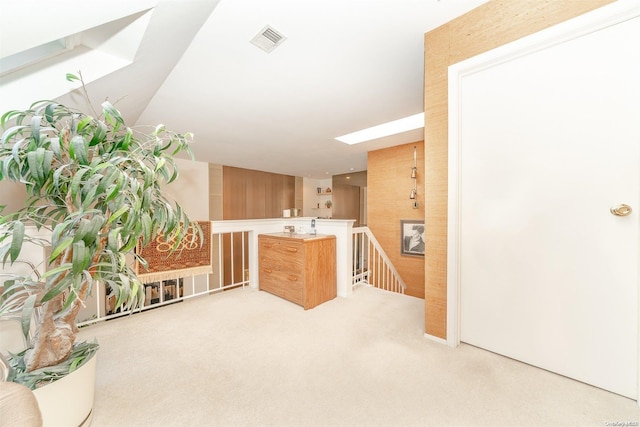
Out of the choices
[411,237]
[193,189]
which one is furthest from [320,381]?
[193,189]

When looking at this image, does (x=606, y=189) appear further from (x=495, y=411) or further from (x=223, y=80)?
(x=223, y=80)

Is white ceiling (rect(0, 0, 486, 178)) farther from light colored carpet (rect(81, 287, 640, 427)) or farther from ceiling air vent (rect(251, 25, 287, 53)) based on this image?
light colored carpet (rect(81, 287, 640, 427))

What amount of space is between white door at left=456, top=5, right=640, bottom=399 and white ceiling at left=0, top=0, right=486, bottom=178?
666 mm

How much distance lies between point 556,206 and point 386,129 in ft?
8.75

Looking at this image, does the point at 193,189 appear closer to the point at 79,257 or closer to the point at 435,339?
the point at 79,257

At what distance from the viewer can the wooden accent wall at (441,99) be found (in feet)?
4.70

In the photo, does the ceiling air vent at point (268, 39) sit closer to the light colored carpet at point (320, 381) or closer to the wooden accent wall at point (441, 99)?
the wooden accent wall at point (441, 99)

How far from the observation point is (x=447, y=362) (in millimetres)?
1468

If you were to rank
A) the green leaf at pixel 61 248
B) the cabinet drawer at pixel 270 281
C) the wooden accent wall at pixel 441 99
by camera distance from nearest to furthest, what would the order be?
the green leaf at pixel 61 248
the wooden accent wall at pixel 441 99
the cabinet drawer at pixel 270 281

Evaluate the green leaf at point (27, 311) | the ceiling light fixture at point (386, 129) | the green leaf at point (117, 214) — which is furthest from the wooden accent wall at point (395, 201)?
the green leaf at point (27, 311)

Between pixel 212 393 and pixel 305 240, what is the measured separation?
1.48 m

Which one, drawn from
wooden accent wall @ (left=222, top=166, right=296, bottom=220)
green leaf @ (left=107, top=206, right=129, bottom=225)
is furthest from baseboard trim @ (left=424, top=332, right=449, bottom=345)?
wooden accent wall @ (left=222, top=166, right=296, bottom=220)

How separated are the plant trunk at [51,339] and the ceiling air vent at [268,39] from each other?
1810 mm

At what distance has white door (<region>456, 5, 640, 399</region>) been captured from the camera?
1144 millimetres
